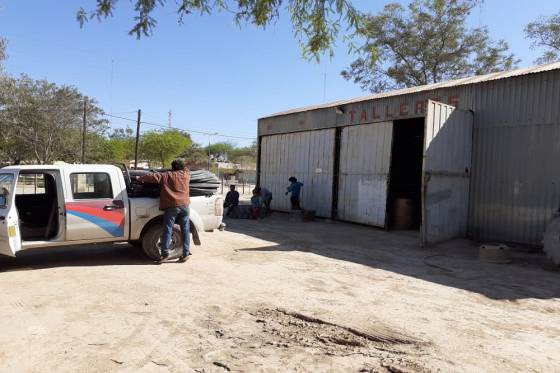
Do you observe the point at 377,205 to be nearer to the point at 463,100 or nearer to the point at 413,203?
the point at 413,203

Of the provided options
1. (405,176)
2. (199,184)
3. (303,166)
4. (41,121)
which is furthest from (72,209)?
(41,121)

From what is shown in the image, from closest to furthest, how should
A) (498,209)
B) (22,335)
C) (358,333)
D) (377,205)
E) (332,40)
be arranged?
1. (22,335)
2. (358,333)
3. (332,40)
4. (498,209)
5. (377,205)

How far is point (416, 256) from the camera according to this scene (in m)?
9.11

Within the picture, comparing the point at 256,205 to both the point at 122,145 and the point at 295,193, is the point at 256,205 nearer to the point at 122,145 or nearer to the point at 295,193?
the point at 295,193

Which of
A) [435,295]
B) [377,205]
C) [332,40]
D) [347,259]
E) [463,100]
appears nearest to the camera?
[332,40]

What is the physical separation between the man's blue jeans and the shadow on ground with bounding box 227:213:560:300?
1.79 m

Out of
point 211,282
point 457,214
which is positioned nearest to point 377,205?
point 457,214

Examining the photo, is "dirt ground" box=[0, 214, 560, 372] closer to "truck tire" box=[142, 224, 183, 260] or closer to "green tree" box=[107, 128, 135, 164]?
"truck tire" box=[142, 224, 183, 260]

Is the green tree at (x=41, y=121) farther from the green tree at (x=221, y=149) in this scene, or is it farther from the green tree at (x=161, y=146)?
the green tree at (x=221, y=149)

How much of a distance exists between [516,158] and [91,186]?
30.7 feet

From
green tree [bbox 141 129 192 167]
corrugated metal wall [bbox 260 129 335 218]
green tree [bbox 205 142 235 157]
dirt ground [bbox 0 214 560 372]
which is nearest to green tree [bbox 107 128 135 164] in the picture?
green tree [bbox 141 129 192 167]

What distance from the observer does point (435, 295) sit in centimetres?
605

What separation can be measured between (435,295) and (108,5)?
5530mm

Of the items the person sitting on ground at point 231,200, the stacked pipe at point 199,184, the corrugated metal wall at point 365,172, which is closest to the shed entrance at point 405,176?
the corrugated metal wall at point 365,172
